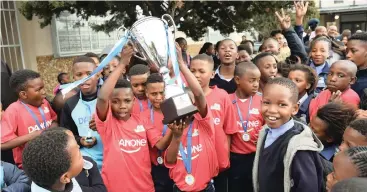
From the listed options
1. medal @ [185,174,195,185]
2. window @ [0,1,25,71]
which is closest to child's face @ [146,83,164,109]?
medal @ [185,174,195,185]

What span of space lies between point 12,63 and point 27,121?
234 inches

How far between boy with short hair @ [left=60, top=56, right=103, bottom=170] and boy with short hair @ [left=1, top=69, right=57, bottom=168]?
22 cm

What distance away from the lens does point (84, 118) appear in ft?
7.91

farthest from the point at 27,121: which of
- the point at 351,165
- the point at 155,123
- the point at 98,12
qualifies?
the point at 98,12

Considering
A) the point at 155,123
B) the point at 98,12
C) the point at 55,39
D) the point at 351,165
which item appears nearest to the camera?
the point at 351,165

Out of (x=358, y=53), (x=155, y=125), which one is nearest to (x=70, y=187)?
(x=155, y=125)

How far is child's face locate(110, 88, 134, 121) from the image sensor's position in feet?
7.04

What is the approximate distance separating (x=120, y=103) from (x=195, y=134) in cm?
54

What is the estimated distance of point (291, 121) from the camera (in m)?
1.83

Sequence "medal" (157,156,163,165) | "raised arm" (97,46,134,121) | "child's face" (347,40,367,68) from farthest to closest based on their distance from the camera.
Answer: "child's face" (347,40,367,68) < "medal" (157,156,163,165) < "raised arm" (97,46,134,121)

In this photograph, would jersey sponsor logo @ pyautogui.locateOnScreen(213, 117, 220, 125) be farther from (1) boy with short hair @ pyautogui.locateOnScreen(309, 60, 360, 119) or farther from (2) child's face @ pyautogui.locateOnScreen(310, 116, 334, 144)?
(1) boy with short hair @ pyautogui.locateOnScreen(309, 60, 360, 119)

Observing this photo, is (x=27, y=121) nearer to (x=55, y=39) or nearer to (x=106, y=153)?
(x=106, y=153)

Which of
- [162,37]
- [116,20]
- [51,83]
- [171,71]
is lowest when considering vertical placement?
[51,83]

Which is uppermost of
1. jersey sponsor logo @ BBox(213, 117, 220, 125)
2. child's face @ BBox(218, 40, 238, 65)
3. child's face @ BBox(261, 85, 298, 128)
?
child's face @ BBox(218, 40, 238, 65)
